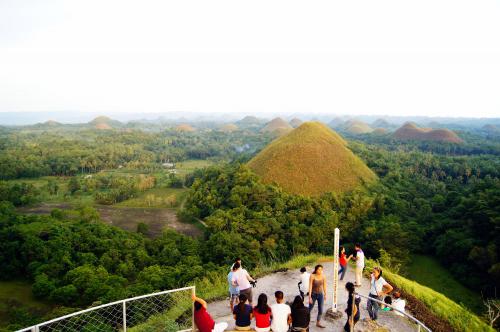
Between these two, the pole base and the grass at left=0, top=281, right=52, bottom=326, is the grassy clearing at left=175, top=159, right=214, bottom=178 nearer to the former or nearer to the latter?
the grass at left=0, top=281, right=52, bottom=326

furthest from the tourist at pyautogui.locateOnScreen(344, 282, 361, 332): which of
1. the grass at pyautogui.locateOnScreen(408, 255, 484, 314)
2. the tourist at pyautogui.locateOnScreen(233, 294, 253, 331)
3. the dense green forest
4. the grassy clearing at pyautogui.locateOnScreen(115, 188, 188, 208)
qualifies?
the grassy clearing at pyautogui.locateOnScreen(115, 188, 188, 208)

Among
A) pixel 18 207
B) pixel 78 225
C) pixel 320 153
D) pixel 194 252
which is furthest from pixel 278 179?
pixel 18 207

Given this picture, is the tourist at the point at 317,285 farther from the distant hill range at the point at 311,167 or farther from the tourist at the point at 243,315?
the distant hill range at the point at 311,167

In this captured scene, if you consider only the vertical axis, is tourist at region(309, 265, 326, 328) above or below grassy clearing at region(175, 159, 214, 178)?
above

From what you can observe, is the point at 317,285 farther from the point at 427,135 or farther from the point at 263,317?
the point at 427,135

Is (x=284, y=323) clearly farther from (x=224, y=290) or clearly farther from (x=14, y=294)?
(x=14, y=294)

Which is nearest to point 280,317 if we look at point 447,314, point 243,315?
point 243,315
